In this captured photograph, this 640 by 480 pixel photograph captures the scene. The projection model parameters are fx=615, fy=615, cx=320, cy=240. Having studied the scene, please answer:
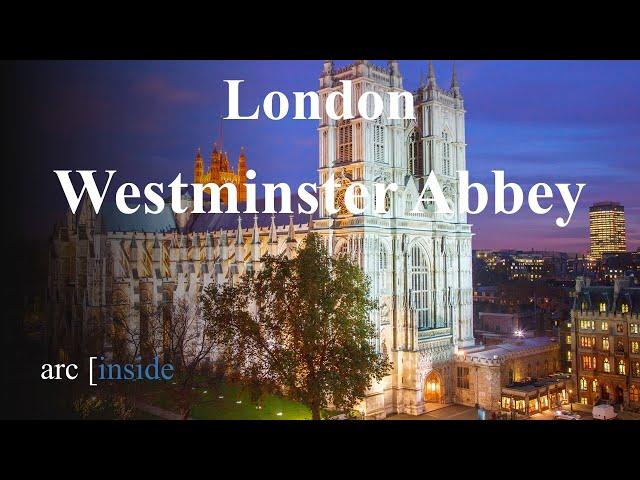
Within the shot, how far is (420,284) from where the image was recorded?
26.5m

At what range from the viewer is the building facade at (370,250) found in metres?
23.5

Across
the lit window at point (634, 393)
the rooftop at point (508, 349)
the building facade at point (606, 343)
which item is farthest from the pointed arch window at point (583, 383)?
the rooftop at point (508, 349)

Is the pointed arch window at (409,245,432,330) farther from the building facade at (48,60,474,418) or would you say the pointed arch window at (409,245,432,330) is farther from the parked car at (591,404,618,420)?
the parked car at (591,404,618,420)

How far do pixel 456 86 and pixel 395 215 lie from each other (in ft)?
26.3

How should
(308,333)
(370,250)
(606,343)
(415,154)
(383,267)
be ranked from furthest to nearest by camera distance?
(415,154), (383,267), (370,250), (606,343), (308,333)

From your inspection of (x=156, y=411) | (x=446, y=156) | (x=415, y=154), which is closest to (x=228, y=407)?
(x=156, y=411)

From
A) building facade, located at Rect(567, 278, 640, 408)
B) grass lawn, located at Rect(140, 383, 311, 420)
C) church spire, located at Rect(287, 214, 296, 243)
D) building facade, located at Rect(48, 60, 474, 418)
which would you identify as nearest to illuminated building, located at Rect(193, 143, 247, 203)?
building facade, located at Rect(48, 60, 474, 418)

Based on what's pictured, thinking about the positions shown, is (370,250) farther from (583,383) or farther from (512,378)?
(583,383)

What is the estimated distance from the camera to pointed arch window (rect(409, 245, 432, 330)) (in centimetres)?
2605

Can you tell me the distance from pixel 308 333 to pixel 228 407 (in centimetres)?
719

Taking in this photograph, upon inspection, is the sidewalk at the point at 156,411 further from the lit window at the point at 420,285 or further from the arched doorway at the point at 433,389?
the lit window at the point at 420,285

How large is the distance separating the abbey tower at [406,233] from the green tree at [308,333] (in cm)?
660
